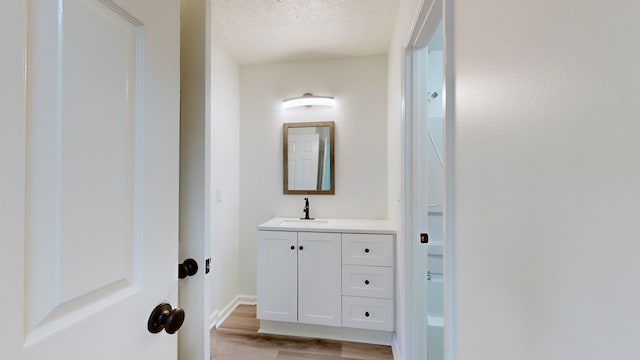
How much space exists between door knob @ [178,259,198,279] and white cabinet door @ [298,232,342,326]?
1316 mm

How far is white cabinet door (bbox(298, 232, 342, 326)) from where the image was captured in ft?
7.04

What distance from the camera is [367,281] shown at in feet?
6.91

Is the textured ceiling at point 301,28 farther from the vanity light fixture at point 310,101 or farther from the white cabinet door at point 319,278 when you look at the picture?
the white cabinet door at point 319,278

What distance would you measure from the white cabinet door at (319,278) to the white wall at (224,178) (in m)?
0.79

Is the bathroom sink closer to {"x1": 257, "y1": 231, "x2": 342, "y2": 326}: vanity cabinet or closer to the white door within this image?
{"x1": 257, "y1": 231, "x2": 342, "y2": 326}: vanity cabinet

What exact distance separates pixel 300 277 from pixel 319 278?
161 millimetres

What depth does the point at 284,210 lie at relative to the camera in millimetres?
2799

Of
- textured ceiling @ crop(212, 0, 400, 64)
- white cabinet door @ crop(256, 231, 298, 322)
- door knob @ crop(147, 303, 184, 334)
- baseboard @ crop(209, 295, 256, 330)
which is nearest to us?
door knob @ crop(147, 303, 184, 334)

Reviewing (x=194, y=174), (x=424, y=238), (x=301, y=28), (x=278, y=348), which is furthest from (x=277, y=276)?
(x=301, y=28)

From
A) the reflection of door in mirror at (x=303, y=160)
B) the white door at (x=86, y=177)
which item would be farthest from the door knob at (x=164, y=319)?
the reflection of door in mirror at (x=303, y=160)

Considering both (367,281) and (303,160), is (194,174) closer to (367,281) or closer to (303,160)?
(367,281)

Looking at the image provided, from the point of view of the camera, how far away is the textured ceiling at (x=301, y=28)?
6.33 feet

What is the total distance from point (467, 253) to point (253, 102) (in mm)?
2624

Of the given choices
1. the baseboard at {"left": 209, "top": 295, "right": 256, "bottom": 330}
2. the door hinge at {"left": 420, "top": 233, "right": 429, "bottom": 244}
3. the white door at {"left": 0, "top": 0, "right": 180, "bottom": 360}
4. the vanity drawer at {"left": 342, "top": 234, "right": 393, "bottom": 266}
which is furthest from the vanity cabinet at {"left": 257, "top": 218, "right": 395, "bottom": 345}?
the white door at {"left": 0, "top": 0, "right": 180, "bottom": 360}
